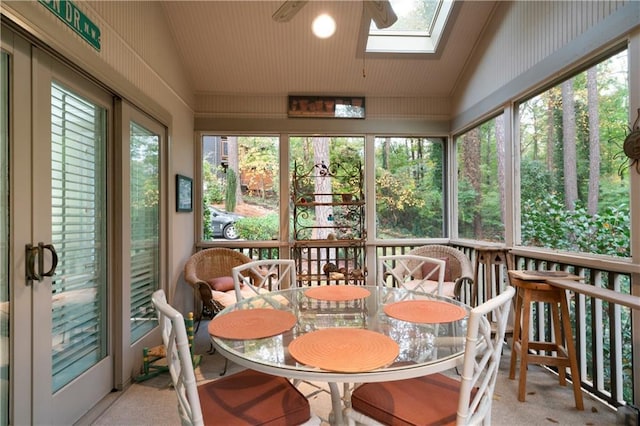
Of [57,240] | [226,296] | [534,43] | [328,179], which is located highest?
[534,43]

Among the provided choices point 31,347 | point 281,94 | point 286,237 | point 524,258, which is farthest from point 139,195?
point 524,258

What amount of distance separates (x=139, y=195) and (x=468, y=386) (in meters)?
2.71

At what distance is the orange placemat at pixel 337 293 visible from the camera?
6.66 feet

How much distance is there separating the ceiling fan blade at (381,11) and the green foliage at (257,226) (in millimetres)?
2571

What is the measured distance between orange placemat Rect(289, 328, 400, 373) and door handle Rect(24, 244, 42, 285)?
141 centimetres

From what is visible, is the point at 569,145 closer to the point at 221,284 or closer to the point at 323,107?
the point at 323,107

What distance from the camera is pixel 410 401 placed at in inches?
53.8

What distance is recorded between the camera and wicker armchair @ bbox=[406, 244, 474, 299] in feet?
10.5

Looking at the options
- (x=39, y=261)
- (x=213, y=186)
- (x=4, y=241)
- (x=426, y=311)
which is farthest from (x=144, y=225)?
(x=426, y=311)

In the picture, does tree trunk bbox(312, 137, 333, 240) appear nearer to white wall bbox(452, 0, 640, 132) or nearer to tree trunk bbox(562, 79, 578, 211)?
white wall bbox(452, 0, 640, 132)

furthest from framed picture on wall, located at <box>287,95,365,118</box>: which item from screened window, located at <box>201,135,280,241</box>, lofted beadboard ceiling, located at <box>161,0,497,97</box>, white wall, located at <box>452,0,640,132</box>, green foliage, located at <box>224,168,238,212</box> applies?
white wall, located at <box>452,0,640,132</box>

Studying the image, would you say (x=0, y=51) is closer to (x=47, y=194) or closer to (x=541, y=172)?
(x=47, y=194)

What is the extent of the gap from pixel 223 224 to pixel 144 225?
1359 mm

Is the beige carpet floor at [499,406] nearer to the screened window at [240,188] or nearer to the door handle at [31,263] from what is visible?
the door handle at [31,263]
